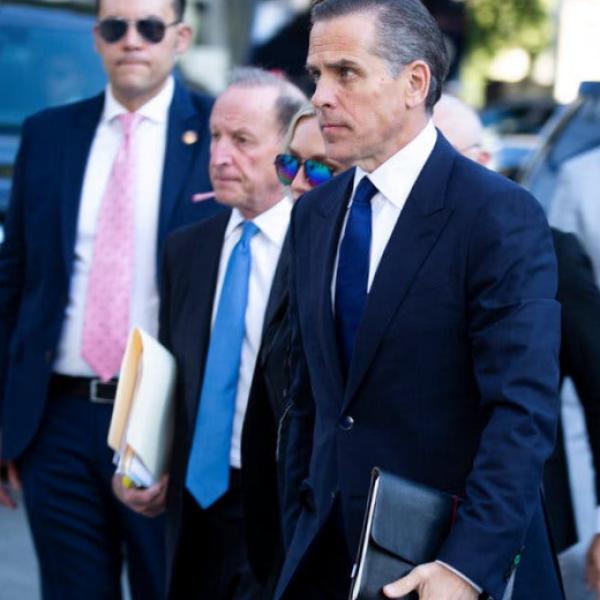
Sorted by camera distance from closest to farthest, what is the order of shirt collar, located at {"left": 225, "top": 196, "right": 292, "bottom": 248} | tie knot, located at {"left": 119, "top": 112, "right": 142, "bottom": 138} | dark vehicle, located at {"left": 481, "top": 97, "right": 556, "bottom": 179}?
shirt collar, located at {"left": 225, "top": 196, "right": 292, "bottom": 248}
tie knot, located at {"left": 119, "top": 112, "right": 142, "bottom": 138}
dark vehicle, located at {"left": 481, "top": 97, "right": 556, "bottom": 179}

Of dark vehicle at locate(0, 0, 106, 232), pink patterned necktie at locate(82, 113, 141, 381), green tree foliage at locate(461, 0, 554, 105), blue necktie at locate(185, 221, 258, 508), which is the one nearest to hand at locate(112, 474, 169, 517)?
blue necktie at locate(185, 221, 258, 508)

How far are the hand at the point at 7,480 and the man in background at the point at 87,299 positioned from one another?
0.05ft

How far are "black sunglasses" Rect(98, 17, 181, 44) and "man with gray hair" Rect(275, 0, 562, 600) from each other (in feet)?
5.42

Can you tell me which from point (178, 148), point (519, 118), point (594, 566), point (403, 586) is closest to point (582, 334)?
point (594, 566)

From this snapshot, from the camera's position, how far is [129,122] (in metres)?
4.82

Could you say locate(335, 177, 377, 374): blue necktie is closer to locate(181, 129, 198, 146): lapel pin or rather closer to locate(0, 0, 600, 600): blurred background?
locate(0, 0, 600, 600): blurred background

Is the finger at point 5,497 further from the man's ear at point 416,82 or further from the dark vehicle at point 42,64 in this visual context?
the dark vehicle at point 42,64

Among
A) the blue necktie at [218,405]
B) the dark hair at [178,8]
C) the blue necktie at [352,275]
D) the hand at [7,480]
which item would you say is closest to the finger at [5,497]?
the hand at [7,480]

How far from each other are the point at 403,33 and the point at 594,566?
1.24 meters

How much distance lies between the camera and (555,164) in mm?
7180

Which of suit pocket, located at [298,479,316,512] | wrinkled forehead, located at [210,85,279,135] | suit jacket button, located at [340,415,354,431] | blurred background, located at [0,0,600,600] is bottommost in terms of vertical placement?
blurred background, located at [0,0,600,600]

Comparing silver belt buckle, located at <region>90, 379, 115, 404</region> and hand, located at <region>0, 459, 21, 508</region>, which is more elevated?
silver belt buckle, located at <region>90, 379, 115, 404</region>

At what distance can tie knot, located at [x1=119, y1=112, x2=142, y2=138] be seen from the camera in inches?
189

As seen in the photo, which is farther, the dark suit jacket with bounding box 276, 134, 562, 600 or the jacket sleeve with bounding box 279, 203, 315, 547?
the jacket sleeve with bounding box 279, 203, 315, 547
